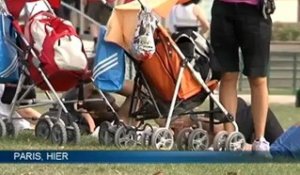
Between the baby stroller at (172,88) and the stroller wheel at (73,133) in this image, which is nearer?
the baby stroller at (172,88)

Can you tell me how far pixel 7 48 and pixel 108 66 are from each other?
3.34ft

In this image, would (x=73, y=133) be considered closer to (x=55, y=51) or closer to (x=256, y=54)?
(x=55, y=51)

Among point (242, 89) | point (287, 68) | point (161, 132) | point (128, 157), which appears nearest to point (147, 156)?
point (128, 157)

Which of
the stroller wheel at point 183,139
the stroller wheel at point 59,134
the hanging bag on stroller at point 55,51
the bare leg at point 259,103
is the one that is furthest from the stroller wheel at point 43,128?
the bare leg at point 259,103

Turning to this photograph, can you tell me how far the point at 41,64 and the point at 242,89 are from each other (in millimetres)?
10111

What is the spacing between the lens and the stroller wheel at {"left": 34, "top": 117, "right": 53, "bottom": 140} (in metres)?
8.45

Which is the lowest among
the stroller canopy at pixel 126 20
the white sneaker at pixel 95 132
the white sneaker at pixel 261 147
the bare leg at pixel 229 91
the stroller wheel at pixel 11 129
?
the white sneaker at pixel 95 132

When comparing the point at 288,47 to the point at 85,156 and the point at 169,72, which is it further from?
the point at 85,156

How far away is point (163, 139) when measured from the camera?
8023 millimetres

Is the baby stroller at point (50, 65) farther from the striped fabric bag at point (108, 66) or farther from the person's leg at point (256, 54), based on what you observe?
the person's leg at point (256, 54)

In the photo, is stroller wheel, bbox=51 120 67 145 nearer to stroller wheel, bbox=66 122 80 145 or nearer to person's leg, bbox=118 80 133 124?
stroller wheel, bbox=66 122 80 145

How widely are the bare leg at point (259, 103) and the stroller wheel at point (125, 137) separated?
40.9 inches

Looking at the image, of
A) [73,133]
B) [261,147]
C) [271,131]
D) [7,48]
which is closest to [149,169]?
[261,147]

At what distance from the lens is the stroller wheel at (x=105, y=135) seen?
326 inches
